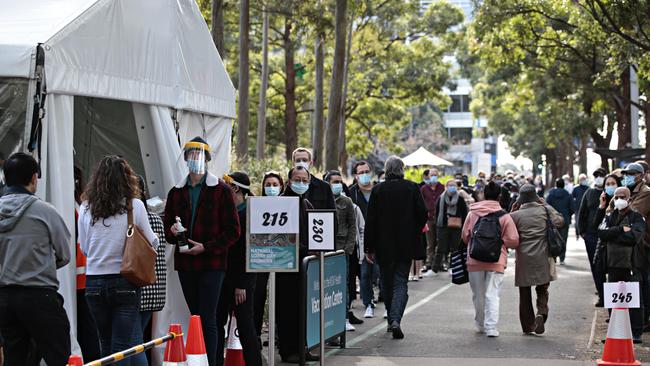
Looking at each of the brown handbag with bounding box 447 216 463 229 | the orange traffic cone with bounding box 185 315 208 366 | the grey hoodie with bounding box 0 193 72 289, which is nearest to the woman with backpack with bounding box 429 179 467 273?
the brown handbag with bounding box 447 216 463 229

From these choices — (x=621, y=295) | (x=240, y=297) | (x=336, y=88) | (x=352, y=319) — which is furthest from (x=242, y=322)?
(x=336, y=88)

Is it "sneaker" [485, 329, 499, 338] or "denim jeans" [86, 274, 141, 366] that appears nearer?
"denim jeans" [86, 274, 141, 366]

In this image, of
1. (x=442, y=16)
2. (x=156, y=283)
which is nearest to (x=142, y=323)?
(x=156, y=283)

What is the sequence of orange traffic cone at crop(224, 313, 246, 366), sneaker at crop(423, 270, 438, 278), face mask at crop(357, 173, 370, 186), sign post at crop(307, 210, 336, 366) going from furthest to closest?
1. sneaker at crop(423, 270, 438, 278)
2. face mask at crop(357, 173, 370, 186)
3. sign post at crop(307, 210, 336, 366)
4. orange traffic cone at crop(224, 313, 246, 366)

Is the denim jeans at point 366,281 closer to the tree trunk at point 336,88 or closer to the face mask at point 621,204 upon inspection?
the face mask at point 621,204

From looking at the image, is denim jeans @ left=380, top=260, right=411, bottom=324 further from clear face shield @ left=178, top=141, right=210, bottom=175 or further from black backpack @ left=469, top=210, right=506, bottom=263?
clear face shield @ left=178, top=141, right=210, bottom=175

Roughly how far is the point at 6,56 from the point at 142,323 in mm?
2491

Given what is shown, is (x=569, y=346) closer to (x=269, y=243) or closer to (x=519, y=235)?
(x=519, y=235)

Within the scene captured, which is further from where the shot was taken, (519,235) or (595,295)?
(595,295)

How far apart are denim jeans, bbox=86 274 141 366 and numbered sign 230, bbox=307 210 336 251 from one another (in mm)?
2452

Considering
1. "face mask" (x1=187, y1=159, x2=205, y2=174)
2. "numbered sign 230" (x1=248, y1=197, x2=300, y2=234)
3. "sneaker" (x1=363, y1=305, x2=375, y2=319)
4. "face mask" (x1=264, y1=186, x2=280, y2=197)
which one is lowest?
"sneaker" (x1=363, y1=305, x2=375, y2=319)

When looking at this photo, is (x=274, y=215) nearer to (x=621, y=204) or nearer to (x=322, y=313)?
(x=322, y=313)

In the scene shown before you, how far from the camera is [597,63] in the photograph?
117 feet

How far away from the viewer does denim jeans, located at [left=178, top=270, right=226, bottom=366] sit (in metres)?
9.10
